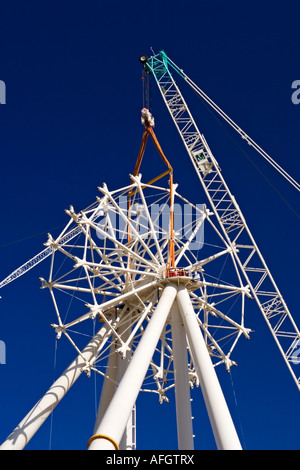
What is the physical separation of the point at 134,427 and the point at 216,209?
1175 inches

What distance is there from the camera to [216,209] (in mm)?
62906

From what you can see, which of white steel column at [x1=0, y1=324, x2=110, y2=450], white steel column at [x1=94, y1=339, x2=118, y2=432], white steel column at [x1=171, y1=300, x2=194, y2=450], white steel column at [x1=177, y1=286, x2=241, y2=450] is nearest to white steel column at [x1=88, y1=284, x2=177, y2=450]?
white steel column at [x1=177, y1=286, x2=241, y2=450]

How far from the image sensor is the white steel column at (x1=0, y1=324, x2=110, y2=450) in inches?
1383

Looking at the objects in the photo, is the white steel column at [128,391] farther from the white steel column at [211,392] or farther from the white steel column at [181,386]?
the white steel column at [181,386]

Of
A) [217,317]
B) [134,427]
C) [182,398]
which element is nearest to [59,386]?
[134,427]

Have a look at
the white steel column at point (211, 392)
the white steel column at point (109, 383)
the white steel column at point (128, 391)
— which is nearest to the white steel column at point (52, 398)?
the white steel column at point (109, 383)

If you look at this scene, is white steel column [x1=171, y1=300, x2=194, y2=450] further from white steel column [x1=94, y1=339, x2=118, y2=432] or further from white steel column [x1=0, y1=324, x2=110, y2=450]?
white steel column [x1=0, y1=324, x2=110, y2=450]

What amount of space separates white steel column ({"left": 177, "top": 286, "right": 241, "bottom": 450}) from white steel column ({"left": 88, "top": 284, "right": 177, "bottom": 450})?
1.86m

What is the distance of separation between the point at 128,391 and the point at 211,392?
4.70 m

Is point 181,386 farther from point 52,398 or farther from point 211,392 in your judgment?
point 52,398

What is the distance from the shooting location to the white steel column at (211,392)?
26.4m
